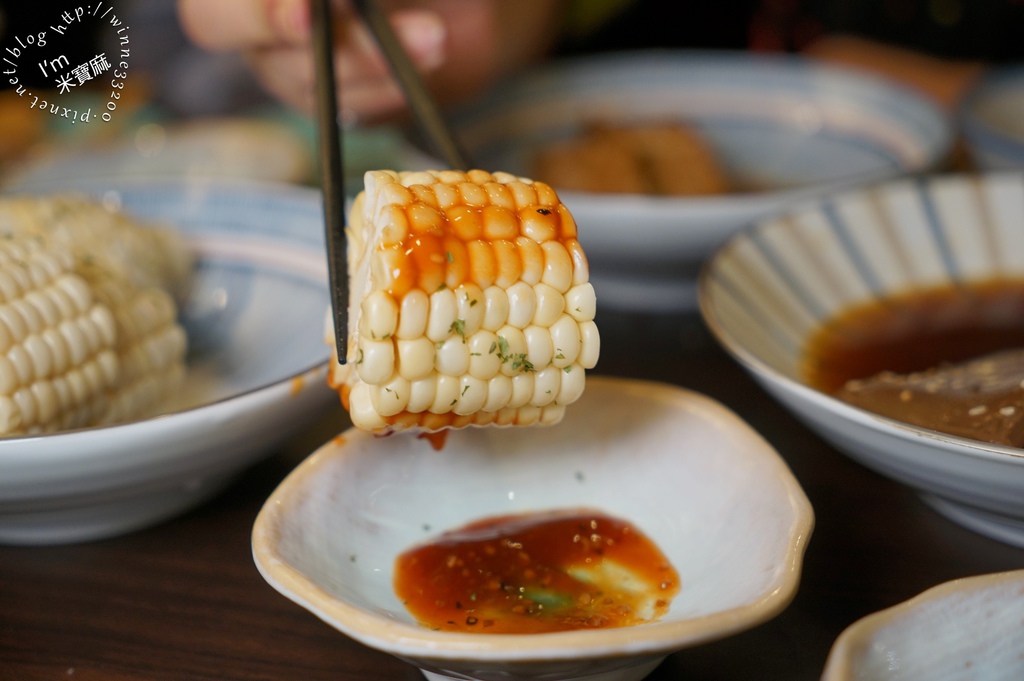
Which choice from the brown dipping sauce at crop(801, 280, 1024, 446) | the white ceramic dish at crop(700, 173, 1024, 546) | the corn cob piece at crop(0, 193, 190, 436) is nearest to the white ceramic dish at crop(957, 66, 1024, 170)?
the white ceramic dish at crop(700, 173, 1024, 546)

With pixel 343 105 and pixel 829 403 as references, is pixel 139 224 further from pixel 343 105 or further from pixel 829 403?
pixel 829 403

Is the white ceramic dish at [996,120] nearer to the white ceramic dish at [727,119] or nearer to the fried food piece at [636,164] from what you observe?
the white ceramic dish at [727,119]

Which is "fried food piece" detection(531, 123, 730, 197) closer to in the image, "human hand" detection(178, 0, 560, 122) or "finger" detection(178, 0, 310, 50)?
"human hand" detection(178, 0, 560, 122)

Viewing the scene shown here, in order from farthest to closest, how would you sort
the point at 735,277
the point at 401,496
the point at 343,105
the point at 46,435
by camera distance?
the point at 343,105
the point at 735,277
the point at 401,496
the point at 46,435

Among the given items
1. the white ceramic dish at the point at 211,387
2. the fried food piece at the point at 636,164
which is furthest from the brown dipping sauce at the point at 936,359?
the white ceramic dish at the point at 211,387

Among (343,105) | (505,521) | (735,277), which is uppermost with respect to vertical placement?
(343,105)

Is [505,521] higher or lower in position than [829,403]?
lower

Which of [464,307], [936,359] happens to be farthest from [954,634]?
[936,359]

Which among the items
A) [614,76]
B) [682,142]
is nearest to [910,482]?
[682,142]
